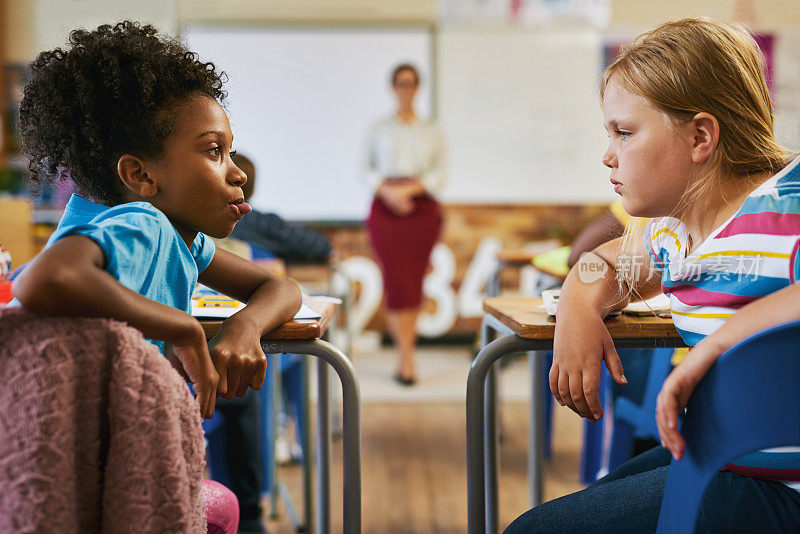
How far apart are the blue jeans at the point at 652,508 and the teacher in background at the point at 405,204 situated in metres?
2.87

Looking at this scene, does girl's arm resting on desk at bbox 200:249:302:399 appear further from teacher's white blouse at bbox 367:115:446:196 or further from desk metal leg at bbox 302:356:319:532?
teacher's white blouse at bbox 367:115:446:196

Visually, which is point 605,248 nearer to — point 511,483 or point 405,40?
point 511,483

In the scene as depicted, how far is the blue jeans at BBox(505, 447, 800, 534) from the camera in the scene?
767 mm

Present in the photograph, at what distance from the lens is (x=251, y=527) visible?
6.34 feet

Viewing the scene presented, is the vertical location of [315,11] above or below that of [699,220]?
above

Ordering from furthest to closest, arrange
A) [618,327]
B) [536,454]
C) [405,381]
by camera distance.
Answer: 1. [405,381]
2. [536,454]
3. [618,327]

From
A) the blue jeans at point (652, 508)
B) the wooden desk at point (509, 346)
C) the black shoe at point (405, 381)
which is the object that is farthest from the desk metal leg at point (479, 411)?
the black shoe at point (405, 381)

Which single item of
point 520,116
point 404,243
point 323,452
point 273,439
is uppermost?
point 520,116

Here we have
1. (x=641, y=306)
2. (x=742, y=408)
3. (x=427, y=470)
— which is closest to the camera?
(x=742, y=408)

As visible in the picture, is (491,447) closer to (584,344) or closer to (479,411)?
(479,411)

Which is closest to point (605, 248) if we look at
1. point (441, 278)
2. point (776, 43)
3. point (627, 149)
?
point (627, 149)

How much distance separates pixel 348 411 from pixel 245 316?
199 mm

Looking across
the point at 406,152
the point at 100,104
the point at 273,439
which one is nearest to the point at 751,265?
the point at 100,104

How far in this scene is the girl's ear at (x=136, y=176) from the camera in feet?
2.85
